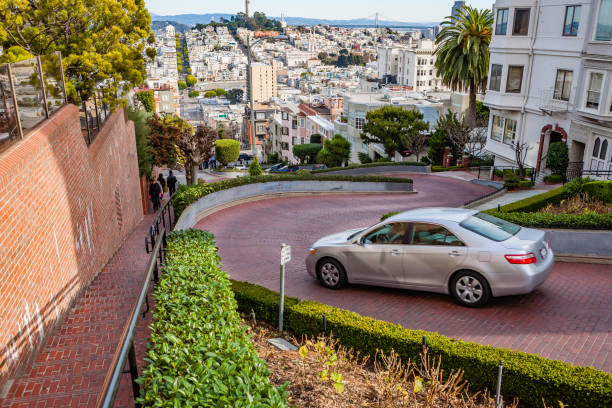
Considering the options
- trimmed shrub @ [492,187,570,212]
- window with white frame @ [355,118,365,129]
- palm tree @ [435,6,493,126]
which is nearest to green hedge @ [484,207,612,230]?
trimmed shrub @ [492,187,570,212]

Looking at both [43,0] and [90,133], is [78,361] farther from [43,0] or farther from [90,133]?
[43,0]

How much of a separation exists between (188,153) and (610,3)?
70.2ft

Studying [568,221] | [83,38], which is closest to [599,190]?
[568,221]

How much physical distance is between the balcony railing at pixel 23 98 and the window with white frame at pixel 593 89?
22797 millimetres

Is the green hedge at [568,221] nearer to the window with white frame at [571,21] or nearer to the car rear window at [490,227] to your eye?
the car rear window at [490,227]

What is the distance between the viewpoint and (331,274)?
9195 millimetres

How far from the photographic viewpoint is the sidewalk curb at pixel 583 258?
956cm

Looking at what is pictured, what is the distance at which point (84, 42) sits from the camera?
719 inches

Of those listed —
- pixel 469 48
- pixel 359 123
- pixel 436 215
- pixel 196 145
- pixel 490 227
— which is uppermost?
pixel 469 48

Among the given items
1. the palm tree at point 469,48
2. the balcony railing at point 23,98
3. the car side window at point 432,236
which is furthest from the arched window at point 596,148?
the balcony railing at point 23,98

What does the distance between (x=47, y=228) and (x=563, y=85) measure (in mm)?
26384

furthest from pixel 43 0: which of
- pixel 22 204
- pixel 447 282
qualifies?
pixel 447 282

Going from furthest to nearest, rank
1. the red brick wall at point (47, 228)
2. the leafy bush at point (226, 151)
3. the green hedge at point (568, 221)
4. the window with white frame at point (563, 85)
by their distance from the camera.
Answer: the leafy bush at point (226, 151), the window with white frame at point (563, 85), the green hedge at point (568, 221), the red brick wall at point (47, 228)

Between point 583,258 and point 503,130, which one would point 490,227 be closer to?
point 583,258
